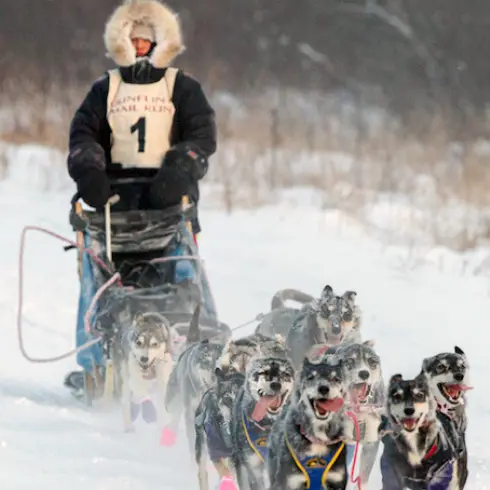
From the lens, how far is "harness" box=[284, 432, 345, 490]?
10.7 ft

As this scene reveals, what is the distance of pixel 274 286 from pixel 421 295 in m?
1.02

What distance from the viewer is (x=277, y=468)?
3.32m

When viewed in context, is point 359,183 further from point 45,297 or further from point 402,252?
point 45,297

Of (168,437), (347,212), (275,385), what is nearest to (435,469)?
(275,385)

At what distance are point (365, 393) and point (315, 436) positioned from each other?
65cm

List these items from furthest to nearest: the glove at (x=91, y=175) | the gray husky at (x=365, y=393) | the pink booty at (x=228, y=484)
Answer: the glove at (x=91, y=175) → the pink booty at (x=228, y=484) → the gray husky at (x=365, y=393)

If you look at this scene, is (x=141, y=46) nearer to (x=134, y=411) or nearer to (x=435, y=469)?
(x=134, y=411)

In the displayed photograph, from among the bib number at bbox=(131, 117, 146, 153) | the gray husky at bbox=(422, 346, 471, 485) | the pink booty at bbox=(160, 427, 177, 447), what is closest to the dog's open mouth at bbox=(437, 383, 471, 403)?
the gray husky at bbox=(422, 346, 471, 485)

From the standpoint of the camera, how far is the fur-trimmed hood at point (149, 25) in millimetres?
5633

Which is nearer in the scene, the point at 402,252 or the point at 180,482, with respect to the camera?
the point at 180,482

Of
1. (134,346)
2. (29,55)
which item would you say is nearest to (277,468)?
(134,346)

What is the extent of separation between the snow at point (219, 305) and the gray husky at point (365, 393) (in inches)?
13.7

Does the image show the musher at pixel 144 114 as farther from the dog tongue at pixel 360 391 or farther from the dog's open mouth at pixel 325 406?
the dog's open mouth at pixel 325 406

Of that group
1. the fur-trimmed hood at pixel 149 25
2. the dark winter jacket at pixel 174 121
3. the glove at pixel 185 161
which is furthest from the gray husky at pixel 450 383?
the fur-trimmed hood at pixel 149 25
